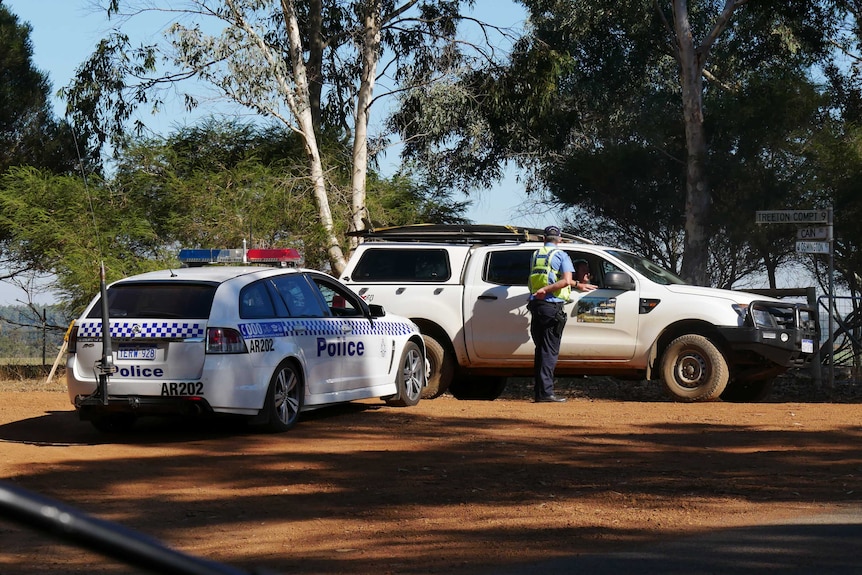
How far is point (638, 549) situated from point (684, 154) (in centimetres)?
2235

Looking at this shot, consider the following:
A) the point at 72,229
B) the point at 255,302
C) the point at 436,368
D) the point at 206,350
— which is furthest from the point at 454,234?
the point at 72,229

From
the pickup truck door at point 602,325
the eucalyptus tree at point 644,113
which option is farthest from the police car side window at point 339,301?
the eucalyptus tree at point 644,113

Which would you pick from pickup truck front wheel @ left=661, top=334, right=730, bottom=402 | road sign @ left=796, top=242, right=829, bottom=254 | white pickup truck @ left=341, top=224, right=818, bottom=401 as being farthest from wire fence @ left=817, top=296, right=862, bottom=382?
pickup truck front wheel @ left=661, top=334, right=730, bottom=402

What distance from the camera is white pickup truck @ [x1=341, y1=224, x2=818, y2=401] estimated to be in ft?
47.0

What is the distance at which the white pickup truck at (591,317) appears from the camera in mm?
14312

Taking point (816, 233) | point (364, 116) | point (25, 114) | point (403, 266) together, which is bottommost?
point (403, 266)

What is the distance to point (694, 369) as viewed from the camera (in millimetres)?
14336

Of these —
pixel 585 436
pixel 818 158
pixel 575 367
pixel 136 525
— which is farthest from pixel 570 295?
pixel 818 158

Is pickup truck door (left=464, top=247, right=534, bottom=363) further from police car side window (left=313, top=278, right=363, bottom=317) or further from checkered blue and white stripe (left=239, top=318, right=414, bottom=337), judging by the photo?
police car side window (left=313, top=278, right=363, bottom=317)

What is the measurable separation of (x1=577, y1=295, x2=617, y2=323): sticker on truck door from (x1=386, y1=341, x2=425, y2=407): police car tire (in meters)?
2.05

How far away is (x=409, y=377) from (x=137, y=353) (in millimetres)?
3957

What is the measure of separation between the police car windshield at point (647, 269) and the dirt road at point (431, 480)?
1940mm

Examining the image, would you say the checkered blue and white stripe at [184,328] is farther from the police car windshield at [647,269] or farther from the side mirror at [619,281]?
the police car windshield at [647,269]

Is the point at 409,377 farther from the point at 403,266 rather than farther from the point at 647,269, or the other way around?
the point at 647,269
